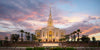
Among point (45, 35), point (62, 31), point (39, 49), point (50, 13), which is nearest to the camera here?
point (39, 49)

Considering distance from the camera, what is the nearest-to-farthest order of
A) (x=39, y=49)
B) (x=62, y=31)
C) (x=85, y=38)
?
1. (x=39, y=49)
2. (x=85, y=38)
3. (x=62, y=31)

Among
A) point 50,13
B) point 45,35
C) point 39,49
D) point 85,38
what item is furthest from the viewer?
point 50,13

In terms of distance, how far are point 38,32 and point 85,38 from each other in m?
37.4

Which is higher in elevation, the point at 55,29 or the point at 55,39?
the point at 55,29

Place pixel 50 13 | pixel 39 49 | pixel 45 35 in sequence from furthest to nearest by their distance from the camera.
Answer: pixel 50 13, pixel 45 35, pixel 39 49

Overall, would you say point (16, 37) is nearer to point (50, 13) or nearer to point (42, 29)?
point (42, 29)

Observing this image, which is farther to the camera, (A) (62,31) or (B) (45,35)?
(A) (62,31)

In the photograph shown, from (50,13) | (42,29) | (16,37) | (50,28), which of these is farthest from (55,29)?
A: (16,37)

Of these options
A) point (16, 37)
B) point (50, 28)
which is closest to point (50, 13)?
point (50, 28)

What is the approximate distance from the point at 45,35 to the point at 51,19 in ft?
A: 57.6

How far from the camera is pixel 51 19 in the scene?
97688 millimetres

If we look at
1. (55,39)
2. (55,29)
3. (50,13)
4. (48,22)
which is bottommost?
(55,39)

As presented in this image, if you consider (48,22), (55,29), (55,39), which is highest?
(48,22)

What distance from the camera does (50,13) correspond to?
9981cm
